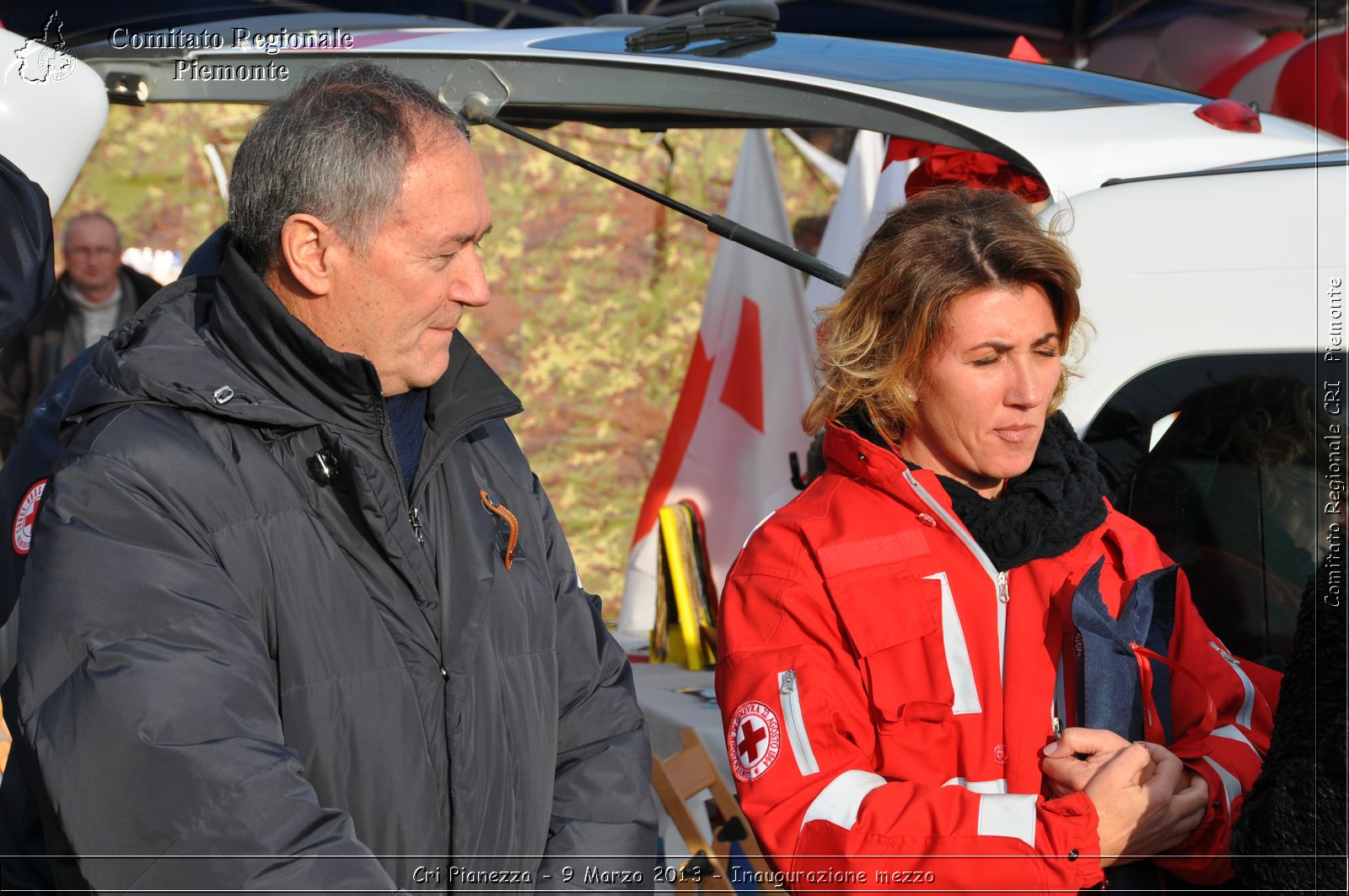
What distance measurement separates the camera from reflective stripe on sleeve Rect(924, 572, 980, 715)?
1.76 m

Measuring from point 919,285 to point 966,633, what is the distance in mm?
531

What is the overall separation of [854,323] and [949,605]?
19.5 inches

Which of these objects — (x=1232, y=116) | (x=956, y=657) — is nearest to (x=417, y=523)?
(x=956, y=657)

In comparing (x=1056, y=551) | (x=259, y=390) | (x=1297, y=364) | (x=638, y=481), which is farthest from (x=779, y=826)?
(x=638, y=481)

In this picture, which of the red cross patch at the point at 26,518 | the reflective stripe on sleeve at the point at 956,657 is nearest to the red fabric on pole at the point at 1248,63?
the reflective stripe on sleeve at the point at 956,657

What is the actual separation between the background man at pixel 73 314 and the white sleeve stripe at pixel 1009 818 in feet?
16.0

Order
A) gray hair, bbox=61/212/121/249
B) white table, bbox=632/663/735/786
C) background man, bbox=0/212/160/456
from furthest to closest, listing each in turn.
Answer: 1. gray hair, bbox=61/212/121/249
2. background man, bbox=0/212/160/456
3. white table, bbox=632/663/735/786

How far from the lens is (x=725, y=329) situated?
4535 mm

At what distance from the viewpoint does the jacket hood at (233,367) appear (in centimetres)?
156

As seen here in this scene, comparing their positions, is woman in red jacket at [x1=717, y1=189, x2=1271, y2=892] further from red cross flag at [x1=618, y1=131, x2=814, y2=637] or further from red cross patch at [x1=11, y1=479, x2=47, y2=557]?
red cross flag at [x1=618, y1=131, x2=814, y2=637]

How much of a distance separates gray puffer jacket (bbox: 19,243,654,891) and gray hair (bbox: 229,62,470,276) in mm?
103

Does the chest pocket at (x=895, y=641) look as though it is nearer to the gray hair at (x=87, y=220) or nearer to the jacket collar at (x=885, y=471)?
the jacket collar at (x=885, y=471)

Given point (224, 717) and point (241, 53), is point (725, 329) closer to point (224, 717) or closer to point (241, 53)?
point (241, 53)

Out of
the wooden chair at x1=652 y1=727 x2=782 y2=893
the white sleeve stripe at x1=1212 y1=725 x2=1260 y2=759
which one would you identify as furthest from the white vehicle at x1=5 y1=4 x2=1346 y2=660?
the wooden chair at x1=652 y1=727 x2=782 y2=893
